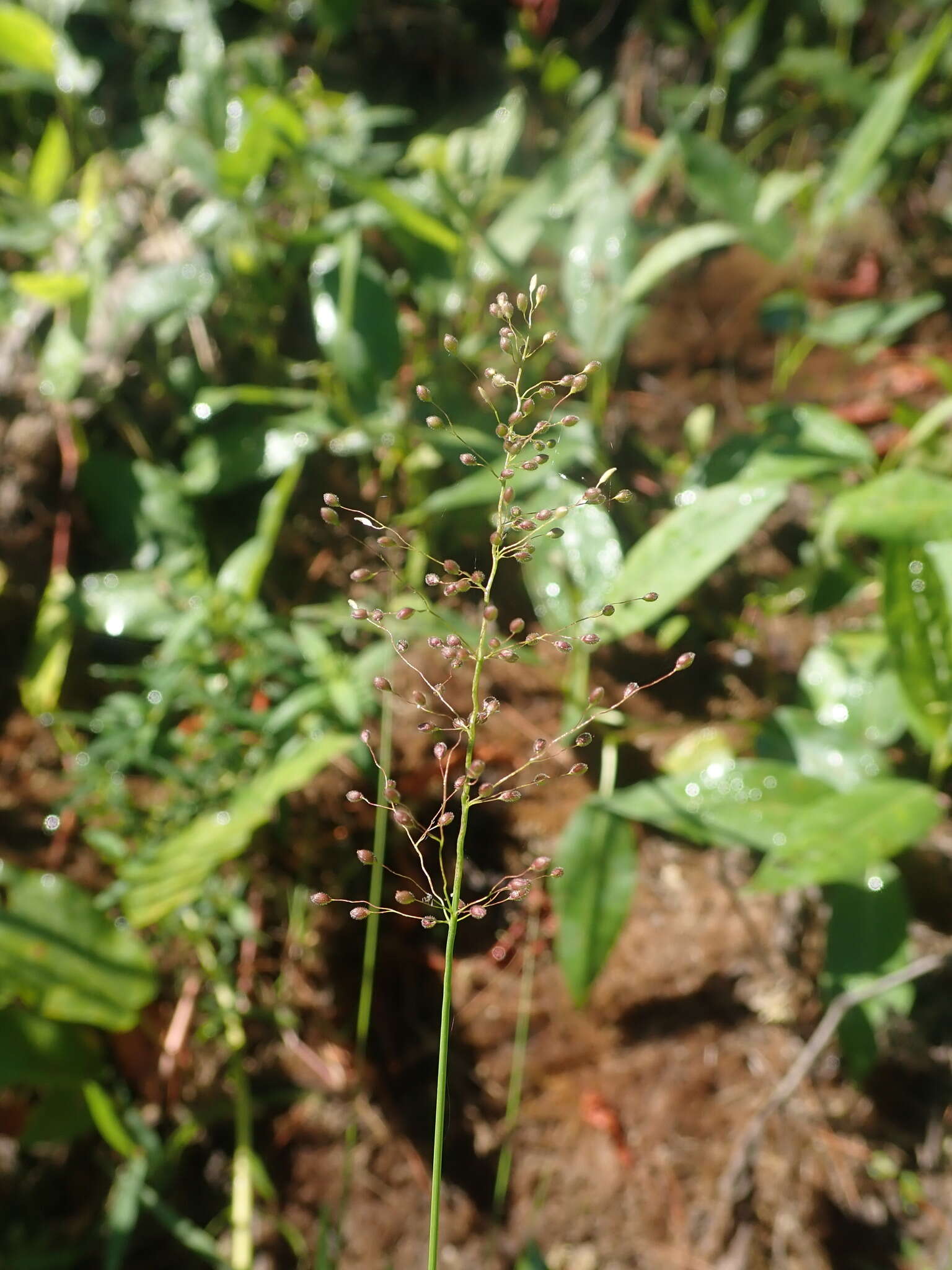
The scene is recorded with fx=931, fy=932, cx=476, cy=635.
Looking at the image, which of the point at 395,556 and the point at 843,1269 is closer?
the point at 843,1269

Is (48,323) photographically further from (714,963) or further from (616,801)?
(714,963)

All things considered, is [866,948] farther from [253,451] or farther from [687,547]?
[253,451]

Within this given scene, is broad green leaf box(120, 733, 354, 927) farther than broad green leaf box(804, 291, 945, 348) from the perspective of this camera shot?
No

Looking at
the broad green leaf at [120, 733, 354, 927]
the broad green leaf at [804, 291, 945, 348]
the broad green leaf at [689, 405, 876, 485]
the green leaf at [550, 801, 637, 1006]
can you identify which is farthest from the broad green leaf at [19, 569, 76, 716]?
the broad green leaf at [804, 291, 945, 348]

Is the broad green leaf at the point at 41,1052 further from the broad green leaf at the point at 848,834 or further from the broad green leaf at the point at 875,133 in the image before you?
the broad green leaf at the point at 875,133

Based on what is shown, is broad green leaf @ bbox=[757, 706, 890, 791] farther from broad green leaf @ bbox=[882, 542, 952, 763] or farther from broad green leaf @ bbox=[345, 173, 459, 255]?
broad green leaf @ bbox=[345, 173, 459, 255]

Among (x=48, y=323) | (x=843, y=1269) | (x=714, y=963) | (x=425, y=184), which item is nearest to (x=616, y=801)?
(x=714, y=963)
